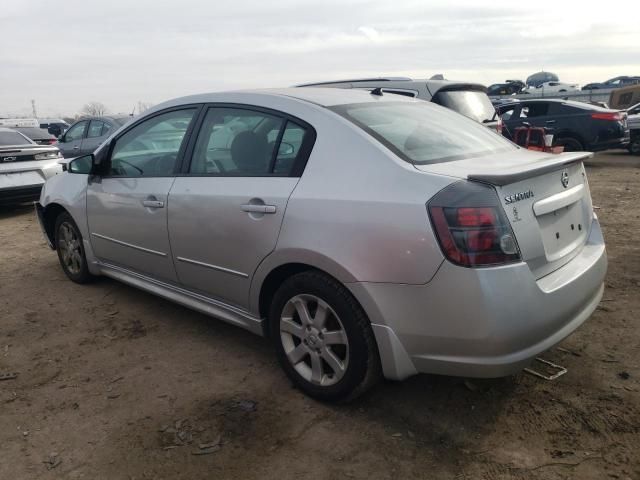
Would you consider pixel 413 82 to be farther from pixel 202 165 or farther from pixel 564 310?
pixel 564 310

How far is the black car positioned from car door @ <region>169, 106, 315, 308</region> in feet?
31.6

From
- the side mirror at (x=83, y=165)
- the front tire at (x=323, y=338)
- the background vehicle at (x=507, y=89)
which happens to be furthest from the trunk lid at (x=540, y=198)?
the background vehicle at (x=507, y=89)

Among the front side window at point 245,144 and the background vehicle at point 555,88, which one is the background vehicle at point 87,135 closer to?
the front side window at point 245,144

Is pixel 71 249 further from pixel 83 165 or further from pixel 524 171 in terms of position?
pixel 524 171

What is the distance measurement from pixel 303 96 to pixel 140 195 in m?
1.36

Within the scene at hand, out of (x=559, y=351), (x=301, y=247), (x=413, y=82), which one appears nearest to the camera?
(x=301, y=247)

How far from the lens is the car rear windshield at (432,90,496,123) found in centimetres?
683

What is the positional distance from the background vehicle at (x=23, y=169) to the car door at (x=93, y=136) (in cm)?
294

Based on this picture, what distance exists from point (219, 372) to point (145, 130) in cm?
189

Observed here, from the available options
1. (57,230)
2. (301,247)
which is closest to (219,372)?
(301,247)

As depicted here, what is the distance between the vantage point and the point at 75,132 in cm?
1268

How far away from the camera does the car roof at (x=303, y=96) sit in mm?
3123

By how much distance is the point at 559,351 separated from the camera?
131 inches

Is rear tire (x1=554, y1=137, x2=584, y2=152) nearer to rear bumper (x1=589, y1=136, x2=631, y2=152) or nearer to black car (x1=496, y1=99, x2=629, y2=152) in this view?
black car (x1=496, y1=99, x2=629, y2=152)
